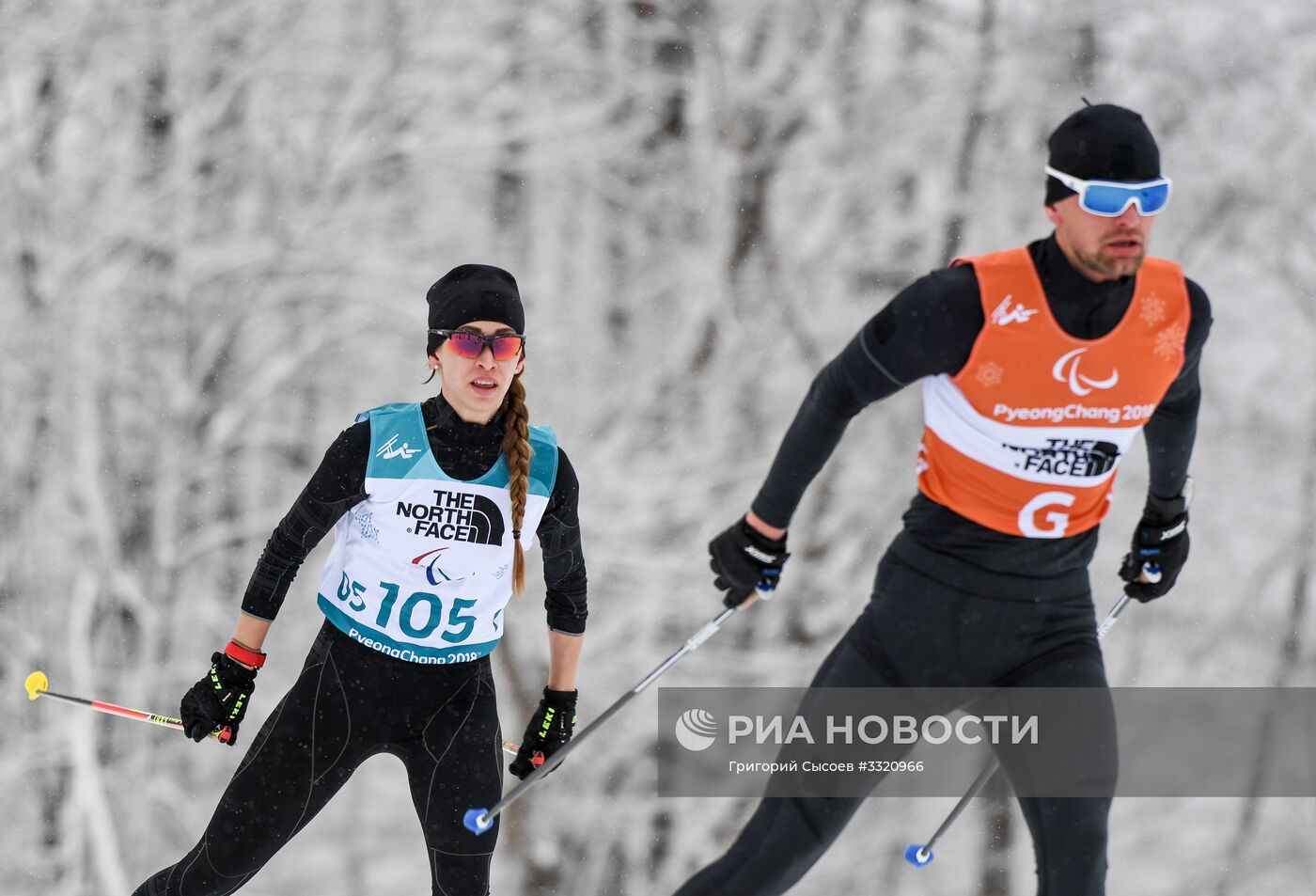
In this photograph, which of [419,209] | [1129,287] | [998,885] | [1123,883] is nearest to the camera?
[1129,287]

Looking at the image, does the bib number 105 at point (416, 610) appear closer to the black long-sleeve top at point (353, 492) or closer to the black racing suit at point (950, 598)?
the black long-sleeve top at point (353, 492)

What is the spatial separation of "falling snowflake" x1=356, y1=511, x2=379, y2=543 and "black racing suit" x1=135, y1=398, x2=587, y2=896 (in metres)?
0.05

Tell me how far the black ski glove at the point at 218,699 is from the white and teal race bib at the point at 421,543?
28 cm

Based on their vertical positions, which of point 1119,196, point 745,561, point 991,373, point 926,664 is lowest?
point 926,664

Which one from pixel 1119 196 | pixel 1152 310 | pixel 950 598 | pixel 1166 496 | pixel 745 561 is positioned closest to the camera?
pixel 1119 196

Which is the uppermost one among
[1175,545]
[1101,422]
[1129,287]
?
[1129,287]

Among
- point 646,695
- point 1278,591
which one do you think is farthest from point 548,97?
point 1278,591

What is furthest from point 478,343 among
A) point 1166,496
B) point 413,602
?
point 1166,496

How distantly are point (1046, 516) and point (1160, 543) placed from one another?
0.67m

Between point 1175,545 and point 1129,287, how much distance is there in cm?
90

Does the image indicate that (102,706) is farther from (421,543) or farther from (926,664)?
(926,664)

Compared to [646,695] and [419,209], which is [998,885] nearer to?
[646,695]

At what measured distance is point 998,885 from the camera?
38.6ft

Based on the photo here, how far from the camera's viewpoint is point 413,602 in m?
3.10
